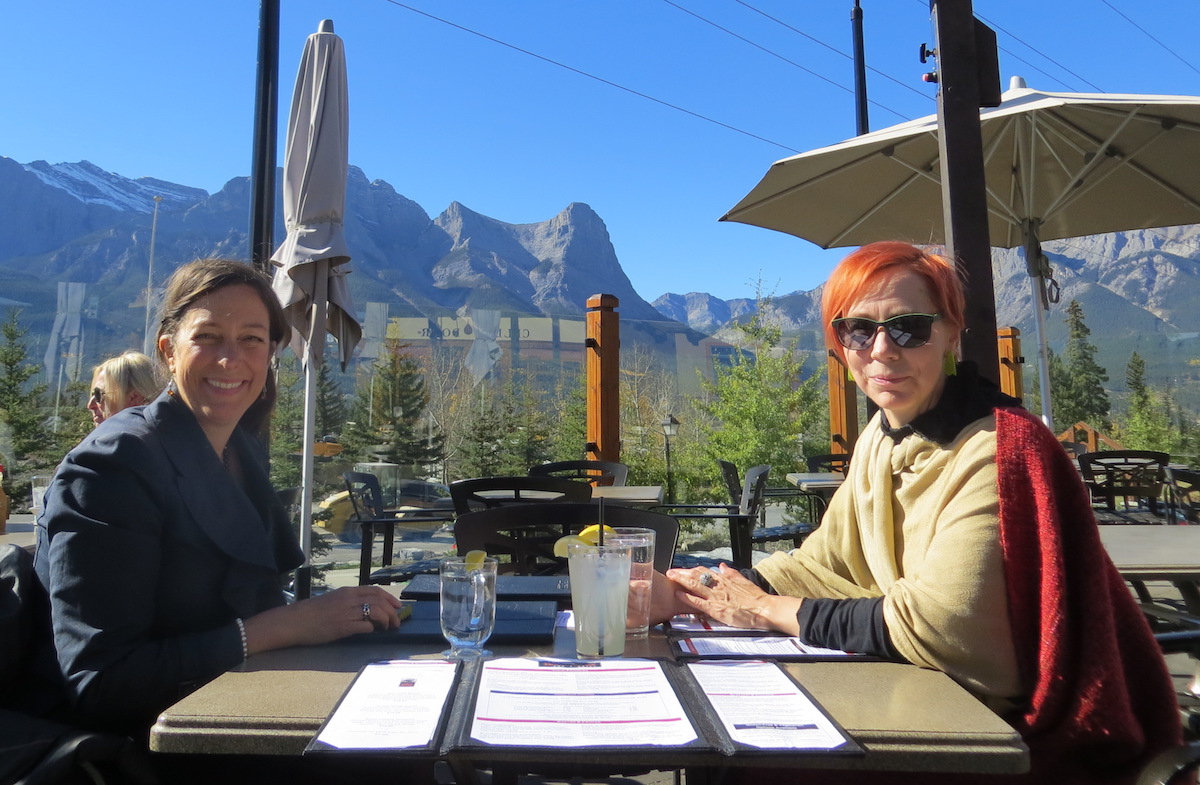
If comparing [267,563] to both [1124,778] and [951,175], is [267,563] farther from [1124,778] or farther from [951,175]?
[951,175]

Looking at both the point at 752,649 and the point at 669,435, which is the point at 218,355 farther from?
the point at 669,435

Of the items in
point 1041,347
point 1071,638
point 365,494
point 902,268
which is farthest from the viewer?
point 1041,347

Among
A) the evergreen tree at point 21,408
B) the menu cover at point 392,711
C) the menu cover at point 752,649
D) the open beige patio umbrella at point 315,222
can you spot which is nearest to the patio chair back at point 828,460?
the open beige patio umbrella at point 315,222

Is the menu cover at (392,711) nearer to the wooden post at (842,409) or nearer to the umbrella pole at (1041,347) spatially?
the umbrella pole at (1041,347)

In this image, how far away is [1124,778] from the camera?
1.14m

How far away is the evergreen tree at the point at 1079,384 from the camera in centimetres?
1448

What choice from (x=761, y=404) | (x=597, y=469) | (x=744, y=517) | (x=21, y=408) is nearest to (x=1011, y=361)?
(x=761, y=404)

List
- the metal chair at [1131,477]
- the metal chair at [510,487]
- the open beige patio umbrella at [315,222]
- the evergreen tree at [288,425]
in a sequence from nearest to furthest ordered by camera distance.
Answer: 1. the metal chair at [510,487]
2. the open beige patio umbrella at [315,222]
3. the metal chair at [1131,477]
4. the evergreen tree at [288,425]

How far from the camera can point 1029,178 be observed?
4.79 meters

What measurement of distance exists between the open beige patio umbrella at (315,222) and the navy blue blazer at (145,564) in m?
2.80

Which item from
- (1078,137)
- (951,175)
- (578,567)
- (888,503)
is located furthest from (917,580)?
(1078,137)

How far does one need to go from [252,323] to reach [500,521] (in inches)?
35.3

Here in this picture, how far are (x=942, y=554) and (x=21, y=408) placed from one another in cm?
882

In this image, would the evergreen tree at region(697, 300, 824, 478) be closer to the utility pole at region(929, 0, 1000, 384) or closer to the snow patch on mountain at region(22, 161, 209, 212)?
the utility pole at region(929, 0, 1000, 384)
